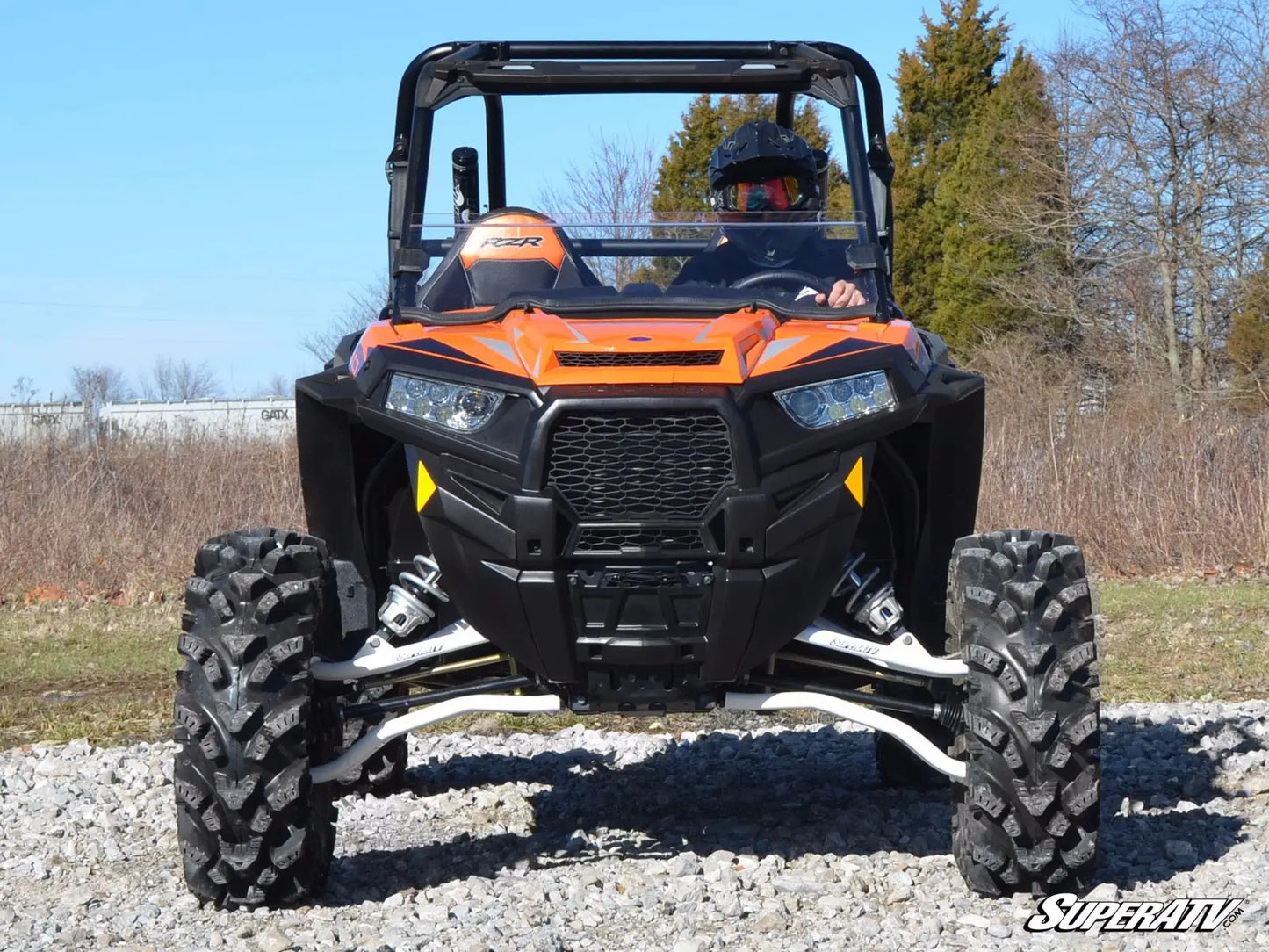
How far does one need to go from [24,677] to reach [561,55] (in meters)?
6.73

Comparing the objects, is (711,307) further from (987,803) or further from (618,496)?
(987,803)

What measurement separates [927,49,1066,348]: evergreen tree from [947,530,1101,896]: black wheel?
26.3 meters

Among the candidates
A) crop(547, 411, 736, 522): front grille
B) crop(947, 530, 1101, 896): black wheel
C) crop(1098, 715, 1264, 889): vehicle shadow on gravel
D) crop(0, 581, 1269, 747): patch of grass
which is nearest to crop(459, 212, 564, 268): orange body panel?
crop(547, 411, 736, 522): front grille

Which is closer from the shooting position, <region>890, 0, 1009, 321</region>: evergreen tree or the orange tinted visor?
the orange tinted visor

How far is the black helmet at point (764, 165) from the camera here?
18.5 ft

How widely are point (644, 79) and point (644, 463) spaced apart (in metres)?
1.82

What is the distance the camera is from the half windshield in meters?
5.21

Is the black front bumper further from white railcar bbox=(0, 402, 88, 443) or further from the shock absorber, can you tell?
white railcar bbox=(0, 402, 88, 443)

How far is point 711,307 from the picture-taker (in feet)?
15.1

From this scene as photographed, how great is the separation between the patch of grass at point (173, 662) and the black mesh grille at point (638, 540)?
11.7 feet

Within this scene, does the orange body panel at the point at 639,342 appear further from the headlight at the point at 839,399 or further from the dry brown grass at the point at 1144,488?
the dry brown grass at the point at 1144,488

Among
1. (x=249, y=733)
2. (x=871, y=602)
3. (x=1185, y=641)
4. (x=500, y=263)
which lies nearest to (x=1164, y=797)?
(x=871, y=602)

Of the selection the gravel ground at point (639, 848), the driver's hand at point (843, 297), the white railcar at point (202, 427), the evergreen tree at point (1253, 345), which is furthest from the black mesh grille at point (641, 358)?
the evergreen tree at point (1253, 345)

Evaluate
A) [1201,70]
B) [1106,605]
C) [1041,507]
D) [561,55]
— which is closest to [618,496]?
[561,55]
